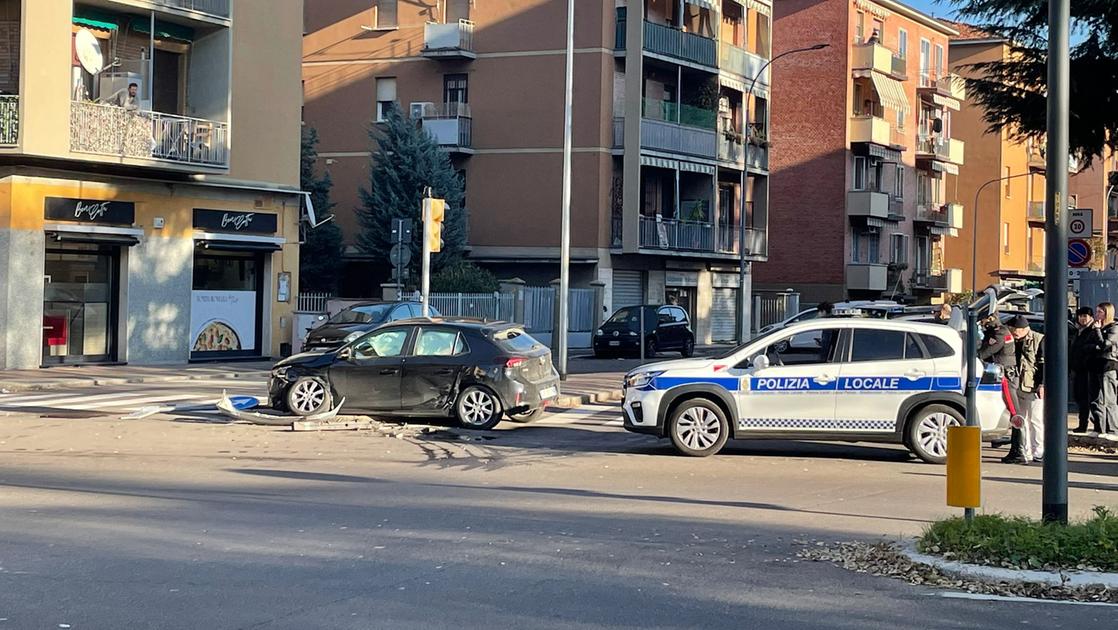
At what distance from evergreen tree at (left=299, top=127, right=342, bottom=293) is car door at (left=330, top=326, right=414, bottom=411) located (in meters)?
27.2

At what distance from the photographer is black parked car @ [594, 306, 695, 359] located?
38.6 m

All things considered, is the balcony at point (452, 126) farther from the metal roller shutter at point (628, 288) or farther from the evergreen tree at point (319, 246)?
the metal roller shutter at point (628, 288)

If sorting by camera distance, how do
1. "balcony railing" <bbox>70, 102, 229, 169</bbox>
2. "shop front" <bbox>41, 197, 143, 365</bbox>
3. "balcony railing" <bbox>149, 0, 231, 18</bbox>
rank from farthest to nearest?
"balcony railing" <bbox>149, 0, 231, 18</bbox> → "shop front" <bbox>41, 197, 143, 365</bbox> → "balcony railing" <bbox>70, 102, 229, 169</bbox>

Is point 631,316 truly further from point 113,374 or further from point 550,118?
point 113,374

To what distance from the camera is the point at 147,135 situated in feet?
Result: 94.2

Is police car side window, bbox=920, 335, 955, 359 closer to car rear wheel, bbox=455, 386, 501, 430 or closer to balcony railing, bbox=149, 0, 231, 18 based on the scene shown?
car rear wheel, bbox=455, 386, 501, 430

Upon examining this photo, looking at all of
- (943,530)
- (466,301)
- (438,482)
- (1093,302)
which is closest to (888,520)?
(943,530)

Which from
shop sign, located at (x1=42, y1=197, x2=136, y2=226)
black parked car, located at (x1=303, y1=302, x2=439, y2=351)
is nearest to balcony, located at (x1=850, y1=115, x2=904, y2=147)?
black parked car, located at (x1=303, y1=302, x2=439, y2=351)

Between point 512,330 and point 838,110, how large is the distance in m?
45.2

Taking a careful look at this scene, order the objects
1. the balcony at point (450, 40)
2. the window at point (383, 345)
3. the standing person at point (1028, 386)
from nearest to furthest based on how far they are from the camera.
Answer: the standing person at point (1028, 386) → the window at point (383, 345) → the balcony at point (450, 40)

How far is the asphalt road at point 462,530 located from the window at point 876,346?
124 centimetres

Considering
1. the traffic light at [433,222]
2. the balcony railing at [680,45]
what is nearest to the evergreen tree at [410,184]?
the balcony railing at [680,45]

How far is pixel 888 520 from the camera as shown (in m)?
10.8

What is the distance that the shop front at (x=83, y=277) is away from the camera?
2803 cm
